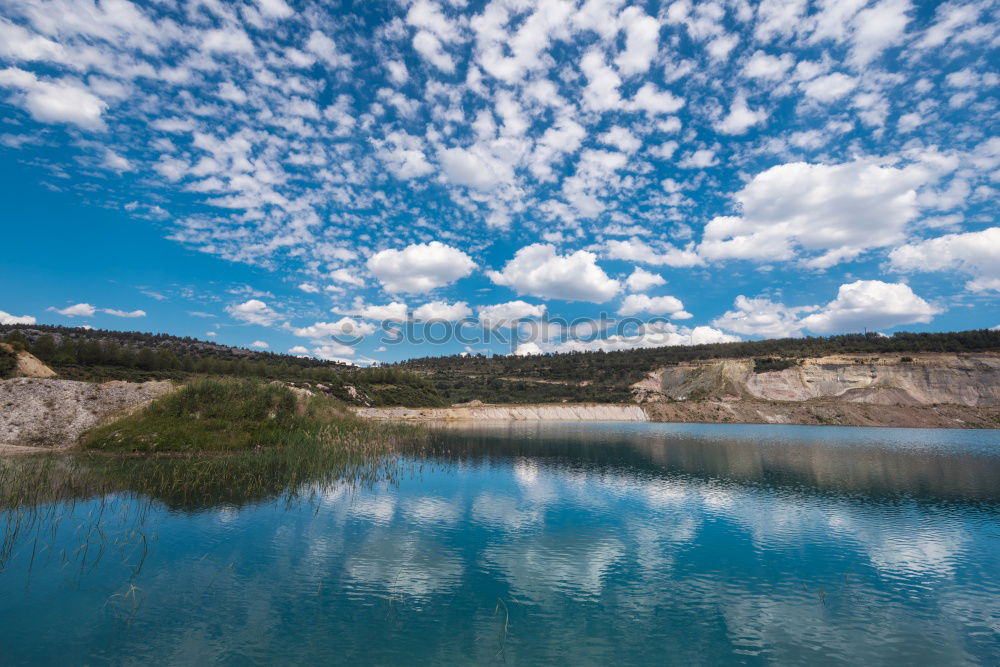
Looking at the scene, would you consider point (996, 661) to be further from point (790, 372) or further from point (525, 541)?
point (790, 372)

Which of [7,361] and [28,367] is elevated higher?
[7,361]

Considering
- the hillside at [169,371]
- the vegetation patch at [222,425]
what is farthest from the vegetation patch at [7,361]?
the vegetation patch at [222,425]

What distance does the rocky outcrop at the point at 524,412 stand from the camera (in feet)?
251

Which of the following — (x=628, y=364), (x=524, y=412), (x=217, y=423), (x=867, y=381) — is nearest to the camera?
(x=217, y=423)

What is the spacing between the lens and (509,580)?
12.5 metres

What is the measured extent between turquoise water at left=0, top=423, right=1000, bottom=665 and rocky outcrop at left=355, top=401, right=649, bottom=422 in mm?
53517

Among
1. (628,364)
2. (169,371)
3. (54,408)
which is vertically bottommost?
Result: (54,408)

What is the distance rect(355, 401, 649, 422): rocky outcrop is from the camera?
7644 cm

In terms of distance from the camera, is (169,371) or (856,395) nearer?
(169,371)

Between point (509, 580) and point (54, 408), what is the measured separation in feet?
120

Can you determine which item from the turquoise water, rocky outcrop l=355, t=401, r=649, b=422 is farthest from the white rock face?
the turquoise water

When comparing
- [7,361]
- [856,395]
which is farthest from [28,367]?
[856,395]

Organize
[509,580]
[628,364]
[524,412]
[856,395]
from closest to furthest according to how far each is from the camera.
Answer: [509,580] → [524,412] → [856,395] → [628,364]

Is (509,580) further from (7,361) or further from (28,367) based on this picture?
(28,367)
